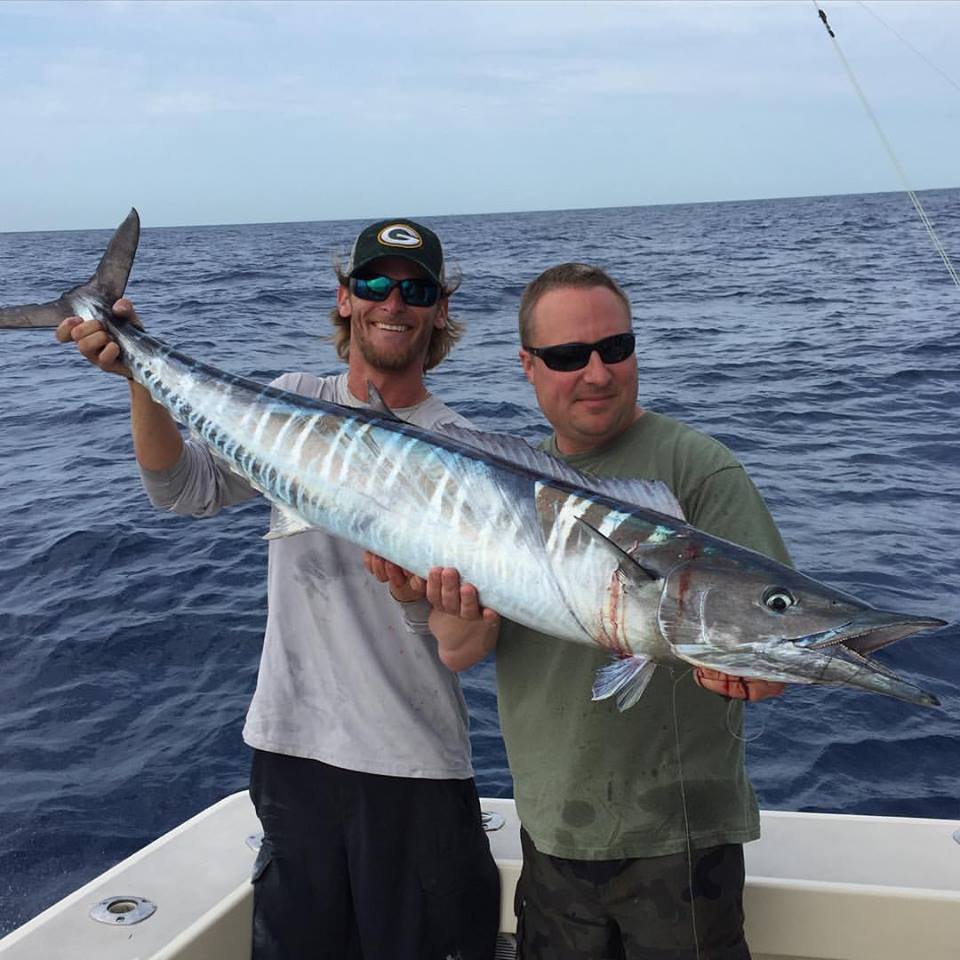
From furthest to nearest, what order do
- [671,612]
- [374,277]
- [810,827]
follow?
[810,827] → [374,277] → [671,612]

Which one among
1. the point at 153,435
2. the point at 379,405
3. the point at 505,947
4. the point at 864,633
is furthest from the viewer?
the point at 505,947

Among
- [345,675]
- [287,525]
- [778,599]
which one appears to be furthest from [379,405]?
[778,599]

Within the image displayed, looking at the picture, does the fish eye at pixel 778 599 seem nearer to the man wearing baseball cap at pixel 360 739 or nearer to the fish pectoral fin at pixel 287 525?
the man wearing baseball cap at pixel 360 739

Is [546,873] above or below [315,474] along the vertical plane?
below

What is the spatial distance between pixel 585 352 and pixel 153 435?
49.4 inches

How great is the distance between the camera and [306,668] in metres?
2.79

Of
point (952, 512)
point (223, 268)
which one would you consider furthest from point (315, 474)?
point (223, 268)

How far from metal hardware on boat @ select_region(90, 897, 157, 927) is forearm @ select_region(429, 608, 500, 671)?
4.24 ft

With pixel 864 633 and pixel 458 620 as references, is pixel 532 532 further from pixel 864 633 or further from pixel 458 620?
pixel 864 633

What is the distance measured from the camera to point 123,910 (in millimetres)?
2965

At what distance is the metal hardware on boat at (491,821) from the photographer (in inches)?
133

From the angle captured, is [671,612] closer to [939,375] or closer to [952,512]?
[952,512]

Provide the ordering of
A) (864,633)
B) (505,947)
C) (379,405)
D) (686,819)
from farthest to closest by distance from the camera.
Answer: (505,947)
(379,405)
(686,819)
(864,633)

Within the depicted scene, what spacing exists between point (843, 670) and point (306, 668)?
1.49m
